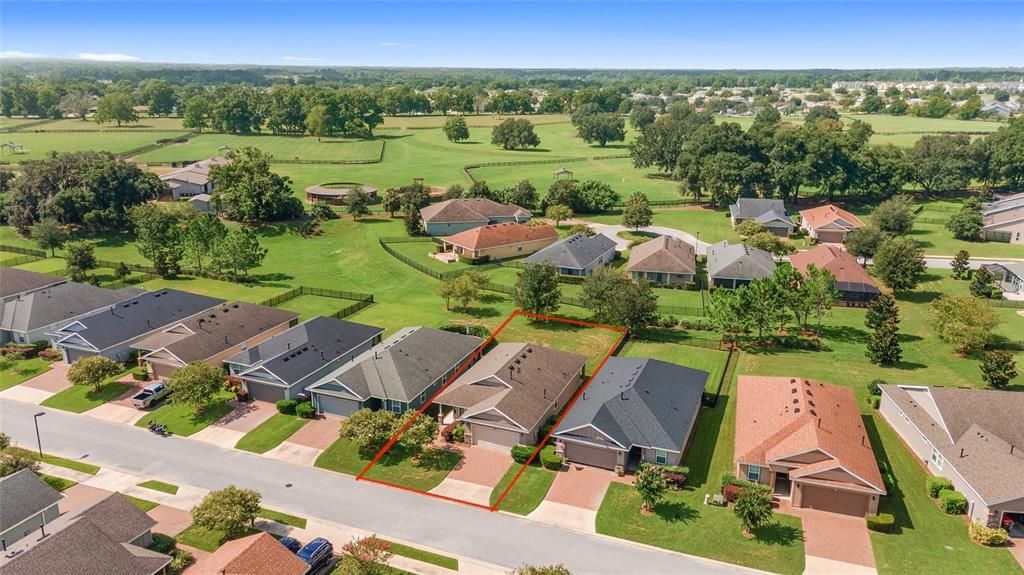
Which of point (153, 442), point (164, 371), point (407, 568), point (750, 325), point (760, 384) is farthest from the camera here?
point (750, 325)

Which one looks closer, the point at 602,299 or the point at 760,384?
the point at 760,384

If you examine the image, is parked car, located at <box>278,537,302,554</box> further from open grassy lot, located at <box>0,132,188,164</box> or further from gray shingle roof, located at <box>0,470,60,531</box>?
open grassy lot, located at <box>0,132,188,164</box>

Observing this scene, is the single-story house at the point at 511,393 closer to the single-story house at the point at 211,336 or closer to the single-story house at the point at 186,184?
the single-story house at the point at 211,336

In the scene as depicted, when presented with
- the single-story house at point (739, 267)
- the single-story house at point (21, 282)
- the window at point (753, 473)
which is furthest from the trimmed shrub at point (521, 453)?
the single-story house at point (21, 282)

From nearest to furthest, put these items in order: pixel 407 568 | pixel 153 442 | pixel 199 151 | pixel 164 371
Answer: pixel 407 568, pixel 153 442, pixel 164 371, pixel 199 151

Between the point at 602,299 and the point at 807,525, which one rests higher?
the point at 602,299

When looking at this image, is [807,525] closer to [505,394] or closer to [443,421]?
[505,394]

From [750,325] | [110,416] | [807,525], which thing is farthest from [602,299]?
[110,416]
